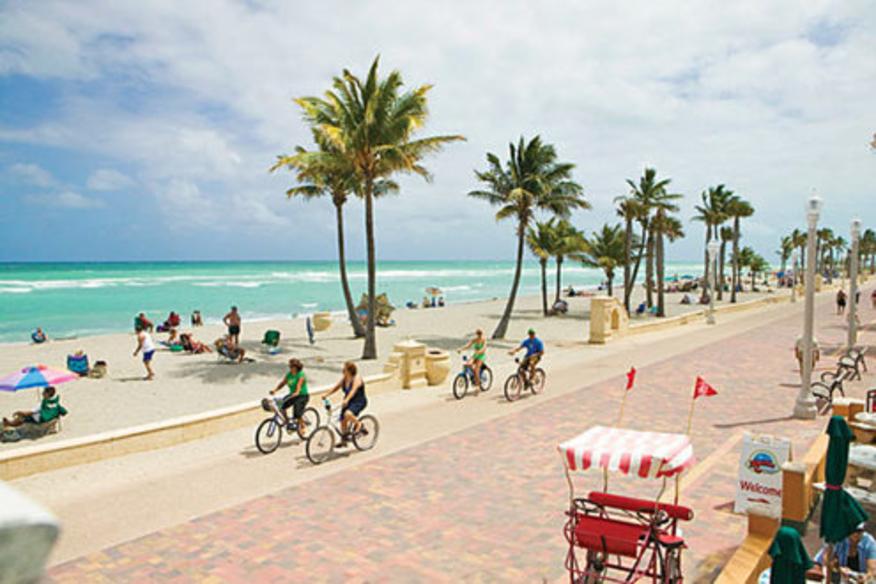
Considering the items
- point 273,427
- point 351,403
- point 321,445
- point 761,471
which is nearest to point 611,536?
point 761,471

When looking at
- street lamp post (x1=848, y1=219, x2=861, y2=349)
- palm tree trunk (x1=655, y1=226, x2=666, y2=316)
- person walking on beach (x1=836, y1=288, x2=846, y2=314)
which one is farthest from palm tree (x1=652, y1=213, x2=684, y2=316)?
street lamp post (x1=848, y1=219, x2=861, y2=349)

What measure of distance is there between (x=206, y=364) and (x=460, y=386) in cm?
1037

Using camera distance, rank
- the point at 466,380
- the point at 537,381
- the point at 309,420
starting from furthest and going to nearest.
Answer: the point at 466,380, the point at 537,381, the point at 309,420

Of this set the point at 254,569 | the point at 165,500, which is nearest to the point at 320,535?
the point at 254,569

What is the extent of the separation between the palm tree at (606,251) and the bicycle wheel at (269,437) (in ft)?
125

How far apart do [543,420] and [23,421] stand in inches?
407

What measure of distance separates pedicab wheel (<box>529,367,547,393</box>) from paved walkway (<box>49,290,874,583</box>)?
2.45m

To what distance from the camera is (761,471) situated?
765 centimetres

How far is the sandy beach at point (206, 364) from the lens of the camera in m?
14.5

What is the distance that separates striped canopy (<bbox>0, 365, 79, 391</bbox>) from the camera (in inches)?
465

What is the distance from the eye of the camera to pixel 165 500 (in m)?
8.54

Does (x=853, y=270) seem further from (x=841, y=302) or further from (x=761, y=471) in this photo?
(x=841, y=302)

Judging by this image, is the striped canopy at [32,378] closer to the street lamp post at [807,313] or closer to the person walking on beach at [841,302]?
the street lamp post at [807,313]

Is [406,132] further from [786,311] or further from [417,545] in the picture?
[786,311]
